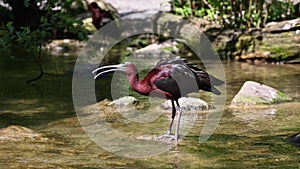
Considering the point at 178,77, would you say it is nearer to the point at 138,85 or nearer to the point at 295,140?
the point at 138,85

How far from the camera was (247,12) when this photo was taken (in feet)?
43.2

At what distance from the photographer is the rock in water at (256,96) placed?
8.02 meters

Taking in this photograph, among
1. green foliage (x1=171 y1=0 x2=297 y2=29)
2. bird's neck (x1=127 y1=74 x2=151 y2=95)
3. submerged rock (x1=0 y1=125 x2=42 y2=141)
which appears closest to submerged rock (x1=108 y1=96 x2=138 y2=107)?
submerged rock (x1=0 y1=125 x2=42 y2=141)

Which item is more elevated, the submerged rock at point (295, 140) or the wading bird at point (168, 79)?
the wading bird at point (168, 79)

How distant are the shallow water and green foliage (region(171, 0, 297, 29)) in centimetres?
311

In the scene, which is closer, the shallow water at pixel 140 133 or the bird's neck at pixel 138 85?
the shallow water at pixel 140 133

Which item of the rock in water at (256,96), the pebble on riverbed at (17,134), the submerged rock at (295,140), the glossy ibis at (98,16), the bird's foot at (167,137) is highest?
the pebble on riverbed at (17,134)

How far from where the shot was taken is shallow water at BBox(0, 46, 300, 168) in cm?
533

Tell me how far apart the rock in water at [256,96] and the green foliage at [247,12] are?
482 cm

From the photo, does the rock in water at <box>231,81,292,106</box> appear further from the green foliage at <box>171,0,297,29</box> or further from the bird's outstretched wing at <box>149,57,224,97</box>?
the green foliage at <box>171,0,297,29</box>

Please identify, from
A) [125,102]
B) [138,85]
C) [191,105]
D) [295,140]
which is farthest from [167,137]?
[125,102]

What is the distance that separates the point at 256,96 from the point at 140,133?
2139 millimetres

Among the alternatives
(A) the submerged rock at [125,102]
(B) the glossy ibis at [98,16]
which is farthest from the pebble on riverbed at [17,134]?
(B) the glossy ibis at [98,16]

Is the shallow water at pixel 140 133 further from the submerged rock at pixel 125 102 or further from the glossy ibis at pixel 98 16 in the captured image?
the glossy ibis at pixel 98 16
